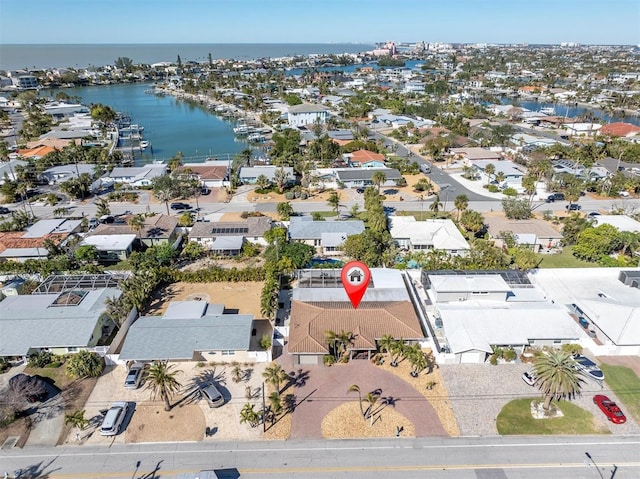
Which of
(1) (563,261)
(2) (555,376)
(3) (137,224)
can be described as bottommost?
(1) (563,261)

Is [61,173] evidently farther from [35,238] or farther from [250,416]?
[250,416]

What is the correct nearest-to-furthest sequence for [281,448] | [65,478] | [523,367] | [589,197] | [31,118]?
[65,478]
[281,448]
[523,367]
[589,197]
[31,118]

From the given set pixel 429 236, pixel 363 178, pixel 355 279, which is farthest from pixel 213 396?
pixel 363 178

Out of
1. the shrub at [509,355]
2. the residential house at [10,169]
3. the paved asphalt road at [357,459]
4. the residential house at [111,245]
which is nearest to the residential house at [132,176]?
the residential house at [10,169]

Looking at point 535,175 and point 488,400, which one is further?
point 535,175

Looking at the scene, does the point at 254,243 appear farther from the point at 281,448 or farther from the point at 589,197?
the point at 589,197

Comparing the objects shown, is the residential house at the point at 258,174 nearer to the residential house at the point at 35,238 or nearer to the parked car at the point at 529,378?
the residential house at the point at 35,238

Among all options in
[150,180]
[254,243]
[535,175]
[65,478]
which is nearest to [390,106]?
[535,175]
